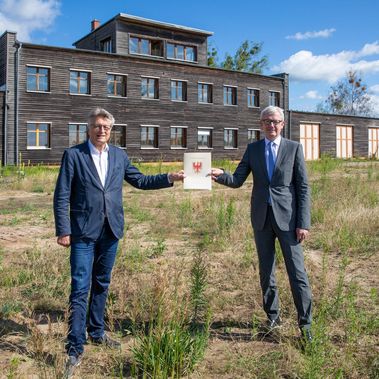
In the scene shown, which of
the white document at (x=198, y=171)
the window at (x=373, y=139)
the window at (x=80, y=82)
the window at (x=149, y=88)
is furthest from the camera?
the window at (x=373, y=139)

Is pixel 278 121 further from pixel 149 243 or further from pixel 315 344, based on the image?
pixel 149 243

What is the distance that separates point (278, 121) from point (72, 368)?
2581 mm

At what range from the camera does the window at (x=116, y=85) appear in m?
28.6

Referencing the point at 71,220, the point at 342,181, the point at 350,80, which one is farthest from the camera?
the point at 350,80

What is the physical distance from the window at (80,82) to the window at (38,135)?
2.84 metres

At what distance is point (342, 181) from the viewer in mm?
12078

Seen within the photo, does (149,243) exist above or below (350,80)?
below

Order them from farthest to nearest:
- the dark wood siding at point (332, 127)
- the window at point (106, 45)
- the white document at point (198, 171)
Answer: the dark wood siding at point (332, 127) < the window at point (106, 45) < the white document at point (198, 171)

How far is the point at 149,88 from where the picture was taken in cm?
3038

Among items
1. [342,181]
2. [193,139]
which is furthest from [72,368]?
[193,139]

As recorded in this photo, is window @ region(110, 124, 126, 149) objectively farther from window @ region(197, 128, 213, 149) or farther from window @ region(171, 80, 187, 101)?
window @ region(197, 128, 213, 149)

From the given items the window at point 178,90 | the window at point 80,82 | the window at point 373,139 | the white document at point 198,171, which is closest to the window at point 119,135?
the window at point 80,82

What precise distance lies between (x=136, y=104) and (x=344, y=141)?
21.7m

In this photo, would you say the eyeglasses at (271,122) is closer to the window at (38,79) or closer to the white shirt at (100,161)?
the white shirt at (100,161)
